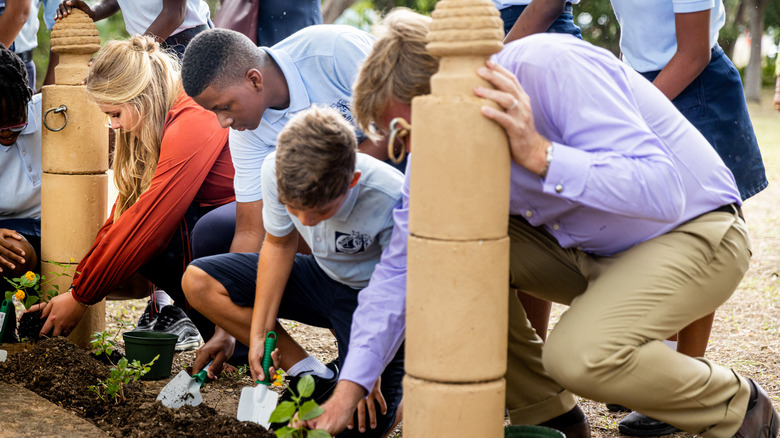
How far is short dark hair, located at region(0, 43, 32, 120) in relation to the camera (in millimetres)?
4020

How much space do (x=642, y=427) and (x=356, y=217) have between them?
1.29 meters

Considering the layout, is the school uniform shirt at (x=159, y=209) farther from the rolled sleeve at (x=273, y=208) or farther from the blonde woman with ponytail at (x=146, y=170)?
the rolled sleeve at (x=273, y=208)

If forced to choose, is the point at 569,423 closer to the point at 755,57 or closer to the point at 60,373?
the point at 60,373

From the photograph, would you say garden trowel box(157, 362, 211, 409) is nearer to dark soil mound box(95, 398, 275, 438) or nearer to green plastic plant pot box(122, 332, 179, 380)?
dark soil mound box(95, 398, 275, 438)

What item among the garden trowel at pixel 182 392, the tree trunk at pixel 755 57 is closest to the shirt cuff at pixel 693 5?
the garden trowel at pixel 182 392

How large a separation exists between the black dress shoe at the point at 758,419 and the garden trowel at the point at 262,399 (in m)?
1.42

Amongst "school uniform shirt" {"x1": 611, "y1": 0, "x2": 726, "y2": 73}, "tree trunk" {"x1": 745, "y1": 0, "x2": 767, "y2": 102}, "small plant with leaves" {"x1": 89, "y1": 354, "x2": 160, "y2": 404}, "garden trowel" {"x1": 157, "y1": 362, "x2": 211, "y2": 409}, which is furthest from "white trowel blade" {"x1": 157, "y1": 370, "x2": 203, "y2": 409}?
"tree trunk" {"x1": 745, "y1": 0, "x2": 767, "y2": 102}

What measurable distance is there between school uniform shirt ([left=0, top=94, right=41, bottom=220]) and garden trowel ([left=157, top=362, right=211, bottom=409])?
1677 mm

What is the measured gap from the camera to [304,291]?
127 inches

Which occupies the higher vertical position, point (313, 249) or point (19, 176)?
point (313, 249)

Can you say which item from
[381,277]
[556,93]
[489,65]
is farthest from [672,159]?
[381,277]

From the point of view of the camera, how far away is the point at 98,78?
3.76 meters

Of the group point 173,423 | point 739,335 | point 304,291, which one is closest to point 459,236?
point 304,291

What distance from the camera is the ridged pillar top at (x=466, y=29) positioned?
81.8 inches
